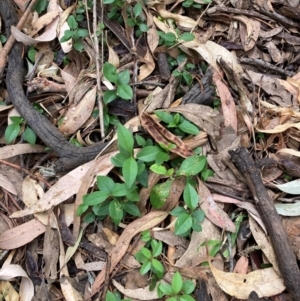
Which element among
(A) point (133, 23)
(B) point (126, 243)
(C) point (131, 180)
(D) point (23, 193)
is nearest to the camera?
(C) point (131, 180)

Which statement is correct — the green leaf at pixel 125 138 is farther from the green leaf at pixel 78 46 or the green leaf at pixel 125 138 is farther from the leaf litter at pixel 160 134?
the green leaf at pixel 78 46

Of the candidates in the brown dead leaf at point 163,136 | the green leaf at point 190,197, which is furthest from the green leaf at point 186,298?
the brown dead leaf at point 163,136

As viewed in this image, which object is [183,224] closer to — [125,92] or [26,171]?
[125,92]

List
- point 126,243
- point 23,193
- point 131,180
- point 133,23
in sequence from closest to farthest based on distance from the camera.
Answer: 1. point 131,180
2. point 126,243
3. point 23,193
4. point 133,23

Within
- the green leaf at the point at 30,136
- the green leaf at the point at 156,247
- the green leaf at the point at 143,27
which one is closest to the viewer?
the green leaf at the point at 156,247

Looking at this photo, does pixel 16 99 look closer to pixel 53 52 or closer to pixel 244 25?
pixel 53 52

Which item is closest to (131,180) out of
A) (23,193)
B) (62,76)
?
(23,193)

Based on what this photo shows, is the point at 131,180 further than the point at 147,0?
No
